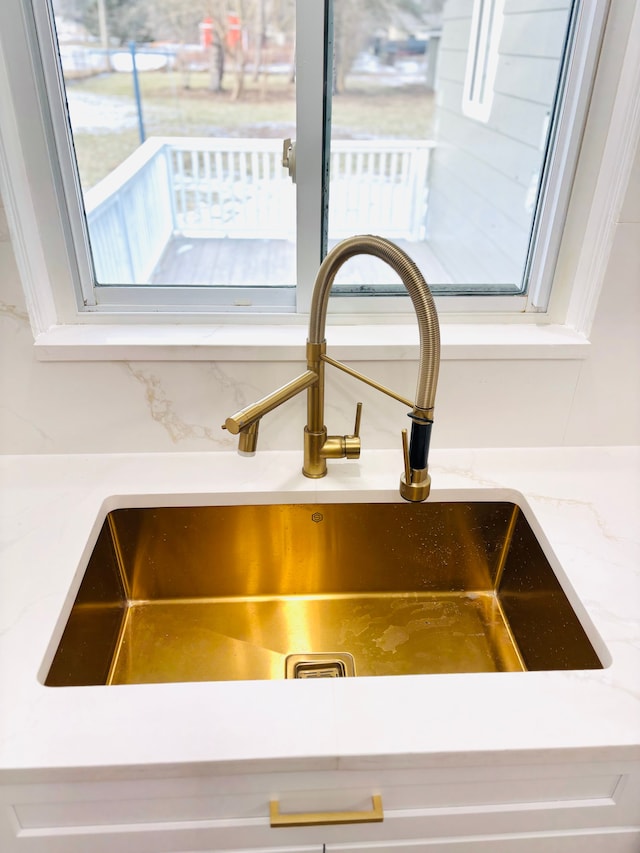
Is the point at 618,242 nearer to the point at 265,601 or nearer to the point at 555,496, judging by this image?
the point at 555,496

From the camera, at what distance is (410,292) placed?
0.84 meters

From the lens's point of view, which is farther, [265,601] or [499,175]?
[499,175]

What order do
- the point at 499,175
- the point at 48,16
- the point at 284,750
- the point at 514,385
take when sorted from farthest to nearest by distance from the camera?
the point at 499,175 < the point at 514,385 < the point at 48,16 < the point at 284,750

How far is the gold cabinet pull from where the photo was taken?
700 mm

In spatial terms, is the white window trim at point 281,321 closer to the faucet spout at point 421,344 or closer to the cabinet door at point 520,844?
the faucet spout at point 421,344

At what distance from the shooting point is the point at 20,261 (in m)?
0.97

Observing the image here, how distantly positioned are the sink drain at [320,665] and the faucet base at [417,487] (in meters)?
0.29

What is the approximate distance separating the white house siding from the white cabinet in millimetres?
864

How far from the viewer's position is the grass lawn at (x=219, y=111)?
3.65ft

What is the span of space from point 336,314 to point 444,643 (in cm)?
64

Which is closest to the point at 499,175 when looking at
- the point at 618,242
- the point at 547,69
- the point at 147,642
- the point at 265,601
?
the point at 547,69

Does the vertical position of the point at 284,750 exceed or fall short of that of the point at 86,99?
it falls short

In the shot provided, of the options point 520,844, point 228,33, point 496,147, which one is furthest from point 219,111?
point 520,844

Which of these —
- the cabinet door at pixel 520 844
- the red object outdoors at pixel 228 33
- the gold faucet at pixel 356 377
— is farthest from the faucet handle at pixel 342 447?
the red object outdoors at pixel 228 33
